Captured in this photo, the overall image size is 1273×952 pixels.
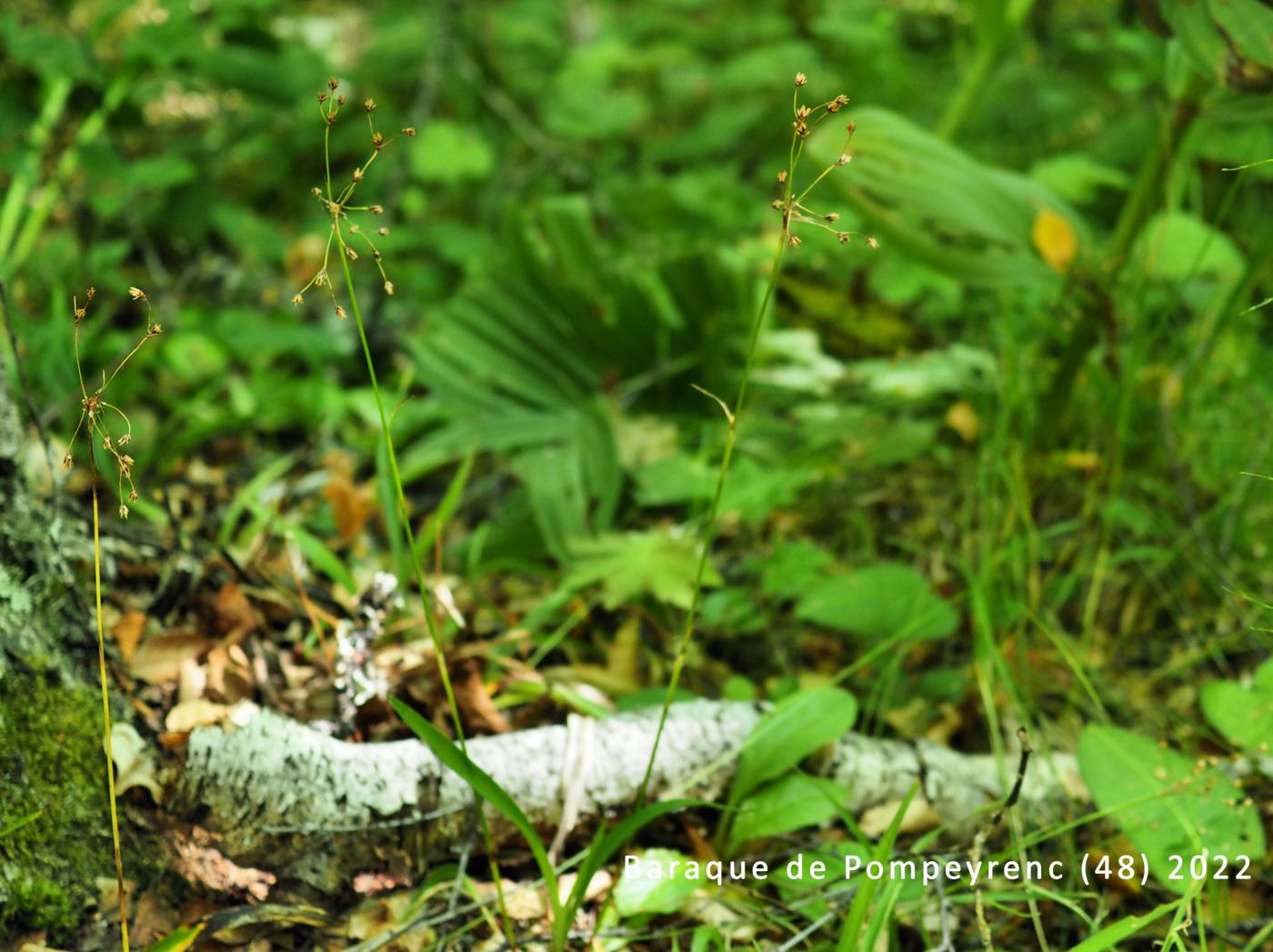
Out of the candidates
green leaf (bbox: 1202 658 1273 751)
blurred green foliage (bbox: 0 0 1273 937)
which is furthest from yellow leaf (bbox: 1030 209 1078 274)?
green leaf (bbox: 1202 658 1273 751)

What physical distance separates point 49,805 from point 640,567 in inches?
30.2

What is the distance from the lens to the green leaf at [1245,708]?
3.65 ft

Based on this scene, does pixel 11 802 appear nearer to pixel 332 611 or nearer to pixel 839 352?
pixel 332 611

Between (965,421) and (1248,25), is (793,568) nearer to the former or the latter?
(965,421)

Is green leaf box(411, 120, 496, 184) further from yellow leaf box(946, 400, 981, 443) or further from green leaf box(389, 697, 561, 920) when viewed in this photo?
green leaf box(389, 697, 561, 920)

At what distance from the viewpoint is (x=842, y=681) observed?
145cm

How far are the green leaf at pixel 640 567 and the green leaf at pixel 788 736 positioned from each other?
213 mm

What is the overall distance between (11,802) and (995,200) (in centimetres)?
162

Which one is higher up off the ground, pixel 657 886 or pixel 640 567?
pixel 640 567

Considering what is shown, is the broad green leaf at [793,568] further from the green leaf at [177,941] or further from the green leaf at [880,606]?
the green leaf at [177,941]

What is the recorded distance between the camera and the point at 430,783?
41.6 inches

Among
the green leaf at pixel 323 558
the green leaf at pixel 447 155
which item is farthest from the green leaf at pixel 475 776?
the green leaf at pixel 447 155

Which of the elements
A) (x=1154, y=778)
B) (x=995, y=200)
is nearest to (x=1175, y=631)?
(x=1154, y=778)

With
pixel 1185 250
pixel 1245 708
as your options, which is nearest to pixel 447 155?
pixel 1185 250
